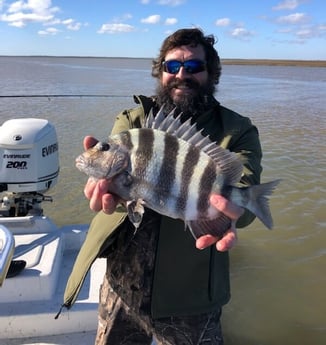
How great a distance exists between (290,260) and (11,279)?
398 centimetres

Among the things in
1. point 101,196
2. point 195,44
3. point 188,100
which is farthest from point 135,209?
point 195,44

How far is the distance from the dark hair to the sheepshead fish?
866 millimetres

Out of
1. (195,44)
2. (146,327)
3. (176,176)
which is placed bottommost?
(146,327)

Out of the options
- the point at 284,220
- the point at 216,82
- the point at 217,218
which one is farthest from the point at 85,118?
the point at 217,218

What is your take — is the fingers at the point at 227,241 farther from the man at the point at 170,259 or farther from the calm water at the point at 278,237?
the calm water at the point at 278,237

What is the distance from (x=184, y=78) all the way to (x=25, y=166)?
222cm

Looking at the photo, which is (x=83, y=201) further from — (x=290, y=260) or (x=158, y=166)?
(x=158, y=166)

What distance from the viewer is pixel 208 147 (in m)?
2.05

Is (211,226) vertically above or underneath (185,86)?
underneath

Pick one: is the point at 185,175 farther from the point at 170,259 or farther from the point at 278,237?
the point at 278,237

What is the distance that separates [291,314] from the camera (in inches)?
195

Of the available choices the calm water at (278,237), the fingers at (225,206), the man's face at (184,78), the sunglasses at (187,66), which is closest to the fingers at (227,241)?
the fingers at (225,206)

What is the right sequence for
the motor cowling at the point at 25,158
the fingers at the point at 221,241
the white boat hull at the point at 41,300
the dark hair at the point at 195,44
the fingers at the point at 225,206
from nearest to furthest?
the fingers at the point at 225,206 → the fingers at the point at 221,241 → the dark hair at the point at 195,44 → the white boat hull at the point at 41,300 → the motor cowling at the point at 25,158

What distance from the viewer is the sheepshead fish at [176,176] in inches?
78.0
